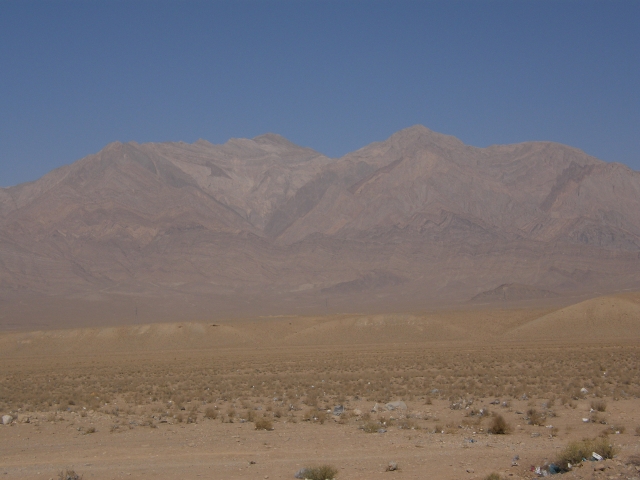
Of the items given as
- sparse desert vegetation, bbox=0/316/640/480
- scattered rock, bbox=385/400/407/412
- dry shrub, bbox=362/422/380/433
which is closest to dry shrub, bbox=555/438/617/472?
sparse desert vegetation, bbox=0/316/640/480

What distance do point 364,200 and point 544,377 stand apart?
6518 inches

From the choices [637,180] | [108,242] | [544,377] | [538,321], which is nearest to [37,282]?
[108,242]

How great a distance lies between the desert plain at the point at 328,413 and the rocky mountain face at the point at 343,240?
3244 inches

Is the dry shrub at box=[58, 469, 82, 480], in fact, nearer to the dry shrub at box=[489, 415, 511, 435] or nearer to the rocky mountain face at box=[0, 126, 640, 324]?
the dry shrub at box=[489, 415, 511, 435]

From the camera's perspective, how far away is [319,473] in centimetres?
1248

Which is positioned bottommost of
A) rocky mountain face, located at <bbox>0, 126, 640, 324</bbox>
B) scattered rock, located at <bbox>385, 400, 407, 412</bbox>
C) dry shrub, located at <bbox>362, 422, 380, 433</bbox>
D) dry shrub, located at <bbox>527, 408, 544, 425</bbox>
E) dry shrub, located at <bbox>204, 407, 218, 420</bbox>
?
dry shrub, located at <bbox>527, 408, 544, 425</bbox>

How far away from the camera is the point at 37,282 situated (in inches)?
5792

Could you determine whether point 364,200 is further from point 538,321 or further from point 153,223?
point 538,321

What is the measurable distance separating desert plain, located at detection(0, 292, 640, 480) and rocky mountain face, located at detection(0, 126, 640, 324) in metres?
82.4

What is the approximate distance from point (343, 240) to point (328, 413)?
15480 centimetres

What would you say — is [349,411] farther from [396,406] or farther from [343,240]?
[343,240]

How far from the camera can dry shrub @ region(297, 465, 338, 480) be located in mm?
12430

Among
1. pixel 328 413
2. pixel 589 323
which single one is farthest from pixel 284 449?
pixel 589 323

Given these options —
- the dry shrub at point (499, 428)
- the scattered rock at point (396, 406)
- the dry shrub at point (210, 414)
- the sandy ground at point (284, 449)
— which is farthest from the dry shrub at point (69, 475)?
the scattered rock at point (396, 406)
